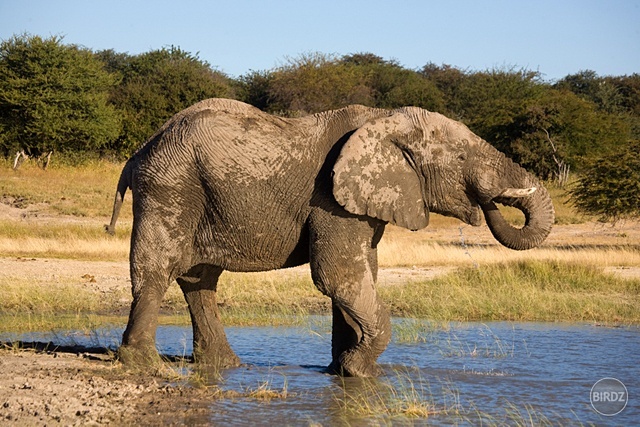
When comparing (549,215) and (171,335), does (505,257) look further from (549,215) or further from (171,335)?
(549,215)

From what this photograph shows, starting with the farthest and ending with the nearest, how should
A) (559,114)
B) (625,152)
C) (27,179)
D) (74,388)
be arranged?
(559,114) < (27,179) < (625,152) < (74,388)

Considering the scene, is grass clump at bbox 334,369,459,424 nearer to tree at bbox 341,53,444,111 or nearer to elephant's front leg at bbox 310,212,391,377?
elephant's front leg at bbox 310,212,391,377

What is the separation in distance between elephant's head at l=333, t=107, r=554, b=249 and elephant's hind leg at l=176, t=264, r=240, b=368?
197 cm

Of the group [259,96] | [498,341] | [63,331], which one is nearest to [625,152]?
[498,341]

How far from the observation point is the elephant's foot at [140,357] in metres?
9.05

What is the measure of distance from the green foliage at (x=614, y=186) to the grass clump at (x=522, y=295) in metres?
7.76

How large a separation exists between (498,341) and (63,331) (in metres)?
4.86

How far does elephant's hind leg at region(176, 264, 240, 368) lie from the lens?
9734 mm

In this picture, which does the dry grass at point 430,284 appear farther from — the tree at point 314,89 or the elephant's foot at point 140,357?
the tree at point 314,89

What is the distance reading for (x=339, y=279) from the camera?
8.55 metres

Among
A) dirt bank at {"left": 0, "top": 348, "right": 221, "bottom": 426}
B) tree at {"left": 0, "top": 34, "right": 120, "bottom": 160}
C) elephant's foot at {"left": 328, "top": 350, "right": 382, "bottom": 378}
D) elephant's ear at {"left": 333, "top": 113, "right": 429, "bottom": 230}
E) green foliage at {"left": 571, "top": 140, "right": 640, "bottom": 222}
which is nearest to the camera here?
dirt bank at {"left": 0, "top": 348, "right": 221, "bottom": 426}

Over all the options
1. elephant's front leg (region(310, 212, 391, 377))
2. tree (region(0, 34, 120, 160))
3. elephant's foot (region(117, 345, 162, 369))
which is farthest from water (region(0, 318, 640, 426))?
tree (region(0, 34, 120, 160))

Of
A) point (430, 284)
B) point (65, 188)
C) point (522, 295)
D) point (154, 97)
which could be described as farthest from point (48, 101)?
point (522, 295)

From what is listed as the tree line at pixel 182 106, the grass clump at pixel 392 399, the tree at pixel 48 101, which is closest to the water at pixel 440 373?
the grass clump at pixel 392 399
